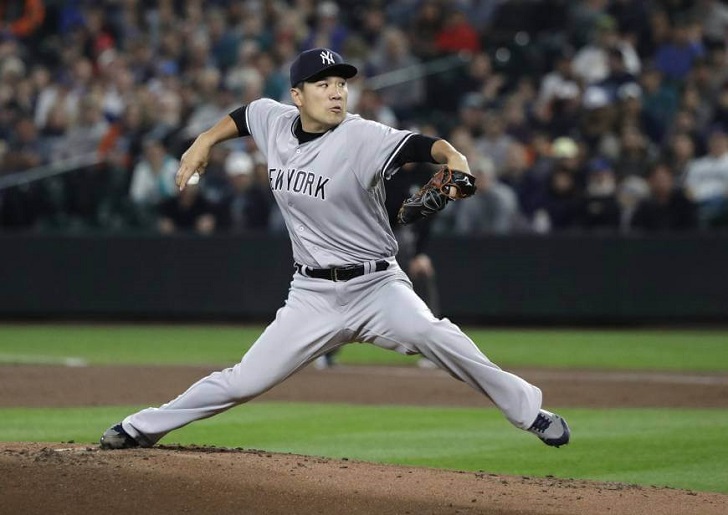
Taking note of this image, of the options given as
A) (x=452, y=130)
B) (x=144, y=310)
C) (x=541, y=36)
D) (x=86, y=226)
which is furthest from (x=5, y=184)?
(x=541, y=36)

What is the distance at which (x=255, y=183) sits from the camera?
16922mm

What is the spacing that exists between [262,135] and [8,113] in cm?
1376

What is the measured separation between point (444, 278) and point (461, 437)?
26.8ft

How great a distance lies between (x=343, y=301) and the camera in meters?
6.08

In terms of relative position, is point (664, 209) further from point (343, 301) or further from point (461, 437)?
point (343, 301)

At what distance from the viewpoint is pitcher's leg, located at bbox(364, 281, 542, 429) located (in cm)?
589

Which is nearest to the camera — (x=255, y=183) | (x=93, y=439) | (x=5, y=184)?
(x=93, y=439)

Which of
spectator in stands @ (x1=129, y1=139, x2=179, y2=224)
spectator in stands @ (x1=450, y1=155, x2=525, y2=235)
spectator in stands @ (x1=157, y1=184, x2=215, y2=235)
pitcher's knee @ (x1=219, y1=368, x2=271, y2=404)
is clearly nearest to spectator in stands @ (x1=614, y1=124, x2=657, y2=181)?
spectator in stands @ (x1=450, y1=155, x2=525, y2=235)

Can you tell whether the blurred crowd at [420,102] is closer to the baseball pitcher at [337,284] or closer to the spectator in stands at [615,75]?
the spectator in stands at [615,75]

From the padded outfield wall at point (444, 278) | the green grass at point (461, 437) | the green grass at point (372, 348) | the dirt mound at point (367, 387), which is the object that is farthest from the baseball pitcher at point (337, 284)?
the padded outfield wall at point (444, 278)

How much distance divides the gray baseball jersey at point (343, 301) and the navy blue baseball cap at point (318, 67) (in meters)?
0.24

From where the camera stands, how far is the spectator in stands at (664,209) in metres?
15.3

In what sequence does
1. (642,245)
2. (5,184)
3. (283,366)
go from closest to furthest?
(283,366) < (642,245) < (5,184)

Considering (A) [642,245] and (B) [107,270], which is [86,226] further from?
(A) [642,245]
